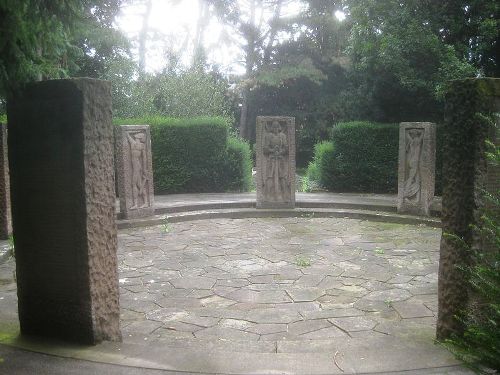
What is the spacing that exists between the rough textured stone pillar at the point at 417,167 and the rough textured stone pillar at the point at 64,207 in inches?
290

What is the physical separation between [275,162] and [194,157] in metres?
3.91

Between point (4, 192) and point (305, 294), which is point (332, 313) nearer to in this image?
point (305, 294)

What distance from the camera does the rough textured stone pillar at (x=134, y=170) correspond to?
933 cm

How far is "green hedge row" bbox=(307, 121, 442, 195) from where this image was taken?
1363 centimetres

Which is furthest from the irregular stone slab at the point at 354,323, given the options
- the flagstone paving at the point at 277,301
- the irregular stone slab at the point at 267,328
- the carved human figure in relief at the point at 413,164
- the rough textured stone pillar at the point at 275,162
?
the rough textured stone pillar at the point at 275,162

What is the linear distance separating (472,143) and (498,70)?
40.3 ft

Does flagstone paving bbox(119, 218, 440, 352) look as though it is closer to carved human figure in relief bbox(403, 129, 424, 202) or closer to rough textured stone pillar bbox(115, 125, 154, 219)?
rough textured stone pillar bbox(115, 125, 154, 219)

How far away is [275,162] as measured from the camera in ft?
34.9

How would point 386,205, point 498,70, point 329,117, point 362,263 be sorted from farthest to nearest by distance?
1. point 329,117
2. point 498,70
3. point 386,205
4. point 362,263

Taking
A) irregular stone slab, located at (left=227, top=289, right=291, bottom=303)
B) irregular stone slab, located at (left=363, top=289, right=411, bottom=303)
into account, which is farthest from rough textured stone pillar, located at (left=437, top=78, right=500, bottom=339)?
irregular stone slab, located at (left=227, top=289, right=291, bottom=303)

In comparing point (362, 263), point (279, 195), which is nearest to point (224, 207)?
point (279, 195)

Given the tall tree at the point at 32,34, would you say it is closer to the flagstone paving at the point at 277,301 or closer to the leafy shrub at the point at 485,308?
the flagstone paving at the point at 277,301

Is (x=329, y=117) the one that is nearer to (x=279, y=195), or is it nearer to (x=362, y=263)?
(x=279, y=195)

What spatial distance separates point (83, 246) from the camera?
132 inches
